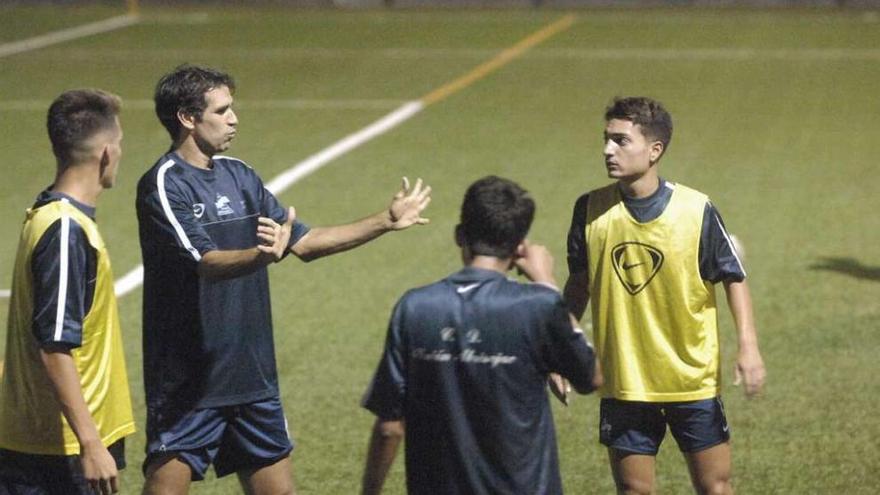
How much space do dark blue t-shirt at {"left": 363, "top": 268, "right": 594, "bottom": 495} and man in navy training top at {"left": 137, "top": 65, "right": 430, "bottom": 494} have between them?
1.01 meters

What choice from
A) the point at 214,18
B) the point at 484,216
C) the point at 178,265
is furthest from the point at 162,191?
the point at 214,18

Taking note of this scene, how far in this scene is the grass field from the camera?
9.97 metres

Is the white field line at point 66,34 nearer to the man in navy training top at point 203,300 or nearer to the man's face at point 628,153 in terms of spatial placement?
the man in navy training top at point 203,300

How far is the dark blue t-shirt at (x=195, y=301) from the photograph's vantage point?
6691mm

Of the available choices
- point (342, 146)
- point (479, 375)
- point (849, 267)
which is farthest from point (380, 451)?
point (342, 146)

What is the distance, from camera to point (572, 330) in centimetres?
556

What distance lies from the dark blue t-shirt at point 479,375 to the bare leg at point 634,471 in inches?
56.2

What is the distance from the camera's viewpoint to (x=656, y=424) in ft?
23.5

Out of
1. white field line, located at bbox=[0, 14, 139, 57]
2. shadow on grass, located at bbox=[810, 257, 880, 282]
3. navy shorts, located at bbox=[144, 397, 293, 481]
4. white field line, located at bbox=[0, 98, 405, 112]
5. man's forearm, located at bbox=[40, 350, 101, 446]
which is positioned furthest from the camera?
white field line, located at bbox=[0, 14, 139, 57]

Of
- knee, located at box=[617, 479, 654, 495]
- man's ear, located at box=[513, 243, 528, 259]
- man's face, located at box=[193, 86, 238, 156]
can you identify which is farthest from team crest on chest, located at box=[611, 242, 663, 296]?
man's face, located at box=[193, 86, 238, 156]

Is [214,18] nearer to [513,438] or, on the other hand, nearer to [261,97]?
[261,97]

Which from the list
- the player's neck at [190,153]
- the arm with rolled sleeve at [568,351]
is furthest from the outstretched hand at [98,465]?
the arm with rolled sleeve at [568,351]

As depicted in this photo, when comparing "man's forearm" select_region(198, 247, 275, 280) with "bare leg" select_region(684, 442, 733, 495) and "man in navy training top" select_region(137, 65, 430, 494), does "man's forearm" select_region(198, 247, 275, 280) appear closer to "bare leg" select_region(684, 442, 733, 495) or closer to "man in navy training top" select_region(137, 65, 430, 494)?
"man in navy training top" select_region(137, 65, 430, 494)

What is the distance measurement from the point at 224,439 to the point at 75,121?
4.96 feet
